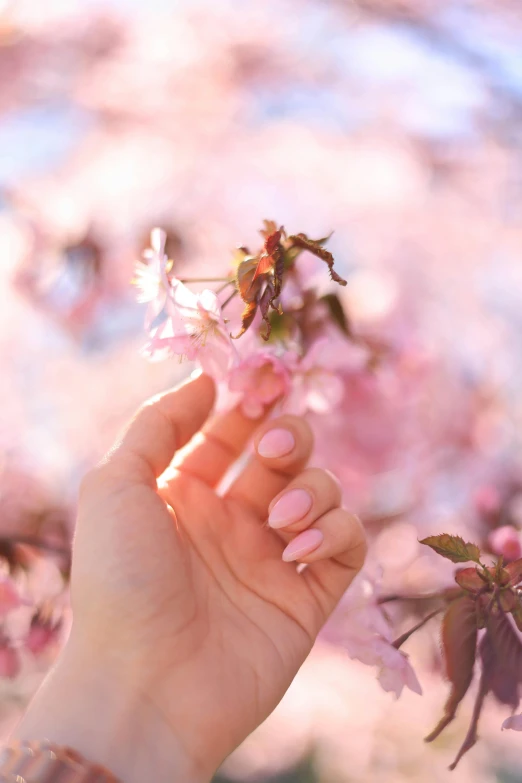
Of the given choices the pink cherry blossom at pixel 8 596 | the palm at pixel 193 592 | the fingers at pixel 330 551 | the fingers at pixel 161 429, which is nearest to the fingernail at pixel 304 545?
the fingers at pixel 330 551

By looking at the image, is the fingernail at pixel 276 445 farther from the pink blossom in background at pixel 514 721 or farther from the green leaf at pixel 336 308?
the pink blossom in background at pixel 514 721

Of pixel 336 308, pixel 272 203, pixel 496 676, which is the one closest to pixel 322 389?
pixel 336 308

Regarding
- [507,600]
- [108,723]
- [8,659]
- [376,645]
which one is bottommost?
[8,659]

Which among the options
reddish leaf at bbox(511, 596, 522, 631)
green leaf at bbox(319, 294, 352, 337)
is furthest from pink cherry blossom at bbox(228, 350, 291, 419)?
reddish leaf at bbox(511, 596, 522, 631)

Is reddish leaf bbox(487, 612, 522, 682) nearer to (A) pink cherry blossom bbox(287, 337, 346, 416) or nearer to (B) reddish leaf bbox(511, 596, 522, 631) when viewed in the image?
(B) reddish leaf bbox(511, 596, 522, 631)

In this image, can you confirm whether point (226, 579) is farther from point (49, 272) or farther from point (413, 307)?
point (49, 272)

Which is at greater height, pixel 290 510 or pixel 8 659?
pixel 290 510

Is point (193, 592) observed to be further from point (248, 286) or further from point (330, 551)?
point (248, 286)
